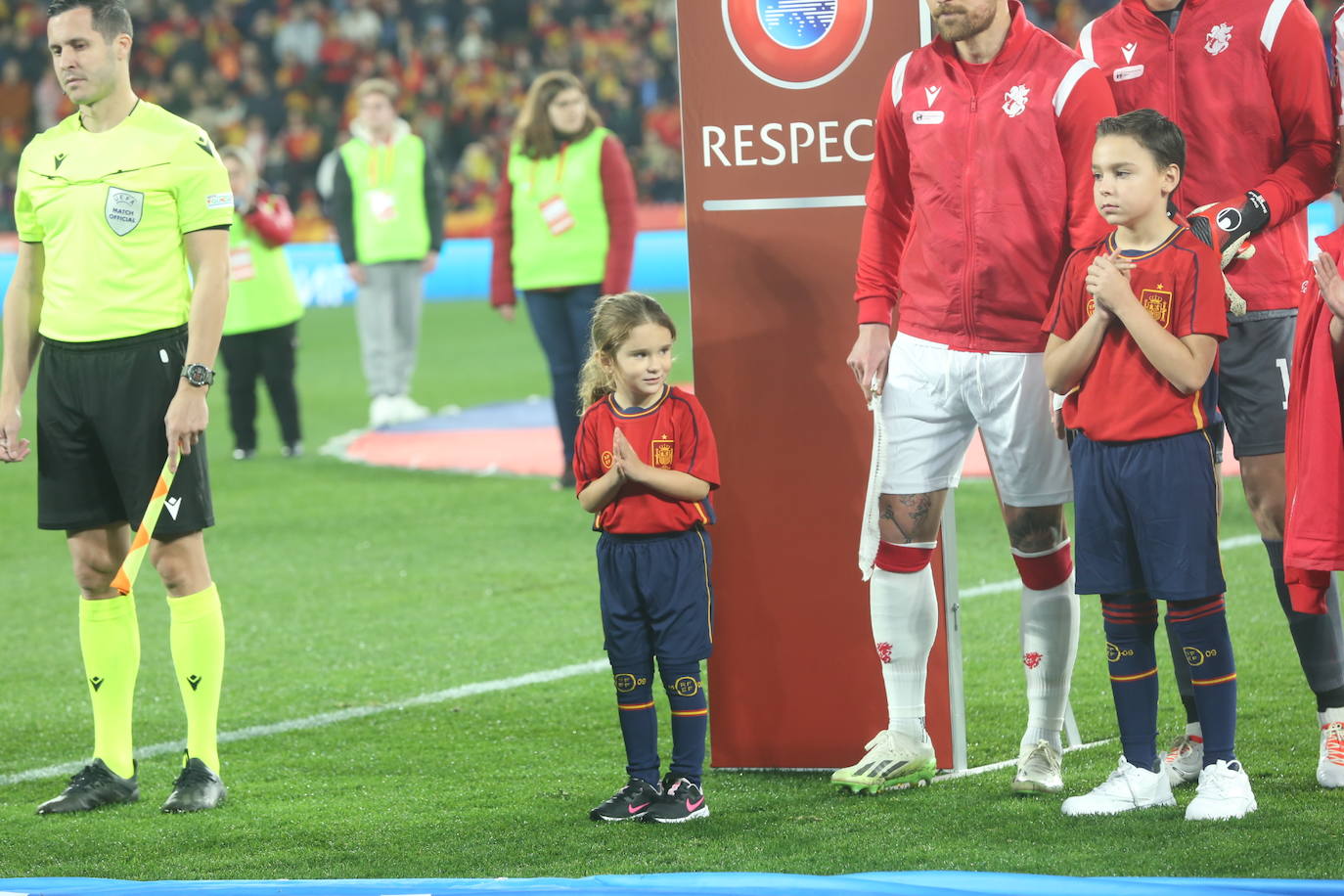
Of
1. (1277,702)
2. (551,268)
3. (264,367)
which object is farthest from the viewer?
(264,367)

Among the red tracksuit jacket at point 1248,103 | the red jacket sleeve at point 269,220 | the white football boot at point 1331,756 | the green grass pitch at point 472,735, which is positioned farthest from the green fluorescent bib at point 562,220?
the white football boot at point 1331,756

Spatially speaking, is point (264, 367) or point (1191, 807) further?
point (264, 367)

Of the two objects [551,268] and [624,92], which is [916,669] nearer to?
[551,268]

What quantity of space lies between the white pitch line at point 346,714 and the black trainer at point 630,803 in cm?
148

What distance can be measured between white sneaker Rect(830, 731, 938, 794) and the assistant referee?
1.56 meters

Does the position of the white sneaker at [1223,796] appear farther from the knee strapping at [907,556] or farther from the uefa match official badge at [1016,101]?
the uefa match official badge at [1016,101]

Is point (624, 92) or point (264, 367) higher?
point (624, 92)

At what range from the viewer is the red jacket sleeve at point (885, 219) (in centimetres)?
440

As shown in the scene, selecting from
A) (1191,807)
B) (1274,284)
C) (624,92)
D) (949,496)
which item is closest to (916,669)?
(949,496)

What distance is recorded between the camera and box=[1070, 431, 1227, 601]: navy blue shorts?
4012 millimetres

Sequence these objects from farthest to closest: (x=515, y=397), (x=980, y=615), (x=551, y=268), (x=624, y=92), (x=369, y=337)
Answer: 1. (x=624, y=92)
2. (x=515, y=397)
3. (x=369, y=337)
4. (x=551, y=268)
5. (x=980, y=615)

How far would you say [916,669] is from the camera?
180 inches

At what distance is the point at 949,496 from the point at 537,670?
82.0 inches

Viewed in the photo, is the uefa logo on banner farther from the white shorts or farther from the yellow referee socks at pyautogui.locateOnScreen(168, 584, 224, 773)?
the yellow referee socks at pyautogui.locateOnScreen(168, 584, 224, 773)
